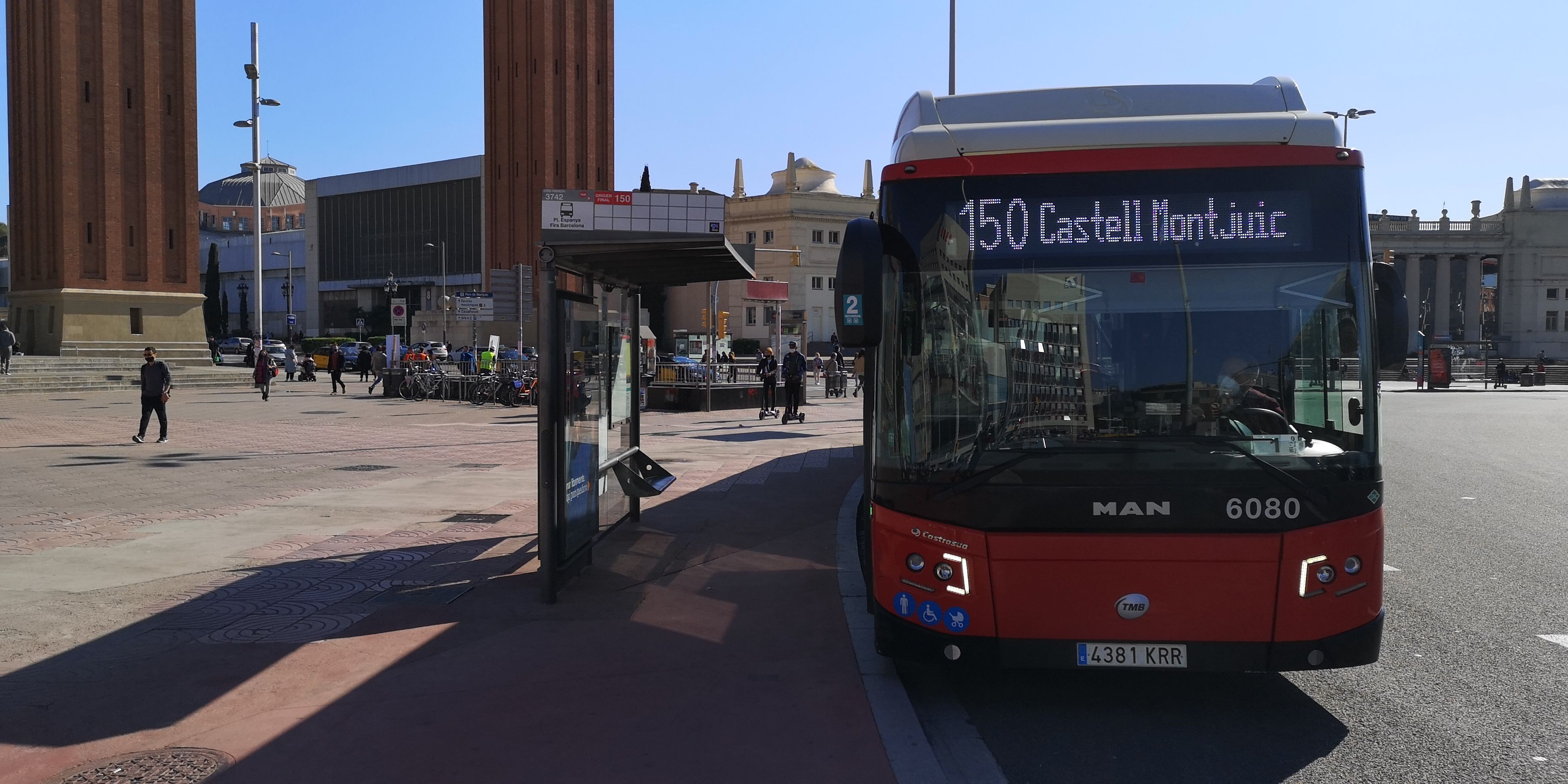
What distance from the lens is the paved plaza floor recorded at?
4809 mm

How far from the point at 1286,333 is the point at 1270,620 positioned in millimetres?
1212

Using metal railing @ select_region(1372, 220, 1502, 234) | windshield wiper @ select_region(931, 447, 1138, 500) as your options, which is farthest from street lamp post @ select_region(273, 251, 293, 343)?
metal railing @ select_region(1372, 220, 1502, 234)

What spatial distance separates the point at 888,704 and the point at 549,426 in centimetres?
311

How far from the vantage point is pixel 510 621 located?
23.3 feet

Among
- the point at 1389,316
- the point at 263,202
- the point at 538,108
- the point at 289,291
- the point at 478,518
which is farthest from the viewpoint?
the point at 263,202

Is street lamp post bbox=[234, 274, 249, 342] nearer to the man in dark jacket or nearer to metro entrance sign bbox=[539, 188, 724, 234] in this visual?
the man in dark jacket

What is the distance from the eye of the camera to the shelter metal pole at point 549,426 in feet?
24.3

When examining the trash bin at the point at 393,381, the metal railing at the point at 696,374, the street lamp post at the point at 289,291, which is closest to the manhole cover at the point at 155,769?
the metal railing at the point at 696,374

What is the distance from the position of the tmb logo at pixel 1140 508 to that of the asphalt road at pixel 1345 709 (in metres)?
0.95

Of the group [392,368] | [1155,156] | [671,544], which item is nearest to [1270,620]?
[1155,156]

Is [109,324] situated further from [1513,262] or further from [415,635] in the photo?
[1513,262]

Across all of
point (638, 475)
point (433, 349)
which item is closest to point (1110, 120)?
point (638, 475)

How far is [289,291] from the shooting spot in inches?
3949

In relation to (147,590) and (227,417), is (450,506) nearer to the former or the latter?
(147,590)
